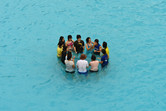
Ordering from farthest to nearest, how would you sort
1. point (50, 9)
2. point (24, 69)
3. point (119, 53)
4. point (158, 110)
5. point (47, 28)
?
point (50, 9), point (47, 28), point (119, 53), point (24, 69), point (158, 110)

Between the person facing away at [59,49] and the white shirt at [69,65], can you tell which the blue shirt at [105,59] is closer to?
the white shirt at [69,65]

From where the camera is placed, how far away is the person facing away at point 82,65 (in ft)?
37.4

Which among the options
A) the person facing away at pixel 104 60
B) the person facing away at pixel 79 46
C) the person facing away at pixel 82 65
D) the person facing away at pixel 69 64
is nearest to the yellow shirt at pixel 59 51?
the person facing away at pixel 79 46

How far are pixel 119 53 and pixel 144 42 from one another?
6.04 feet

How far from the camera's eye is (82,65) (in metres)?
11.4

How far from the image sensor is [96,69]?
38.7ft

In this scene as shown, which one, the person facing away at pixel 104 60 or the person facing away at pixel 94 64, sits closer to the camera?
the person facing away at pixel 94 64

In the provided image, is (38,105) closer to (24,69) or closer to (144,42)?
(24,69)

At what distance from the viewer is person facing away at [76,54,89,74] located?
11.4 m

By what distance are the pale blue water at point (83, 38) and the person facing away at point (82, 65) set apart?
34 cm

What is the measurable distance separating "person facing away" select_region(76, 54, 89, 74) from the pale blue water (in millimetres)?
343

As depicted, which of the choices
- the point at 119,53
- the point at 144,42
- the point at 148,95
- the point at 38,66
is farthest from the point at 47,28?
the point at 148,95

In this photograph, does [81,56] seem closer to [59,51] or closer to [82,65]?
[82,65]

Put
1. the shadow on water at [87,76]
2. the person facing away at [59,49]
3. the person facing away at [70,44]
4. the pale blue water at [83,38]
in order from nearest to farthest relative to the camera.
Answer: the pale blue water at [83,38]
the shadow on water at [87,76]
the person facing away at [59,49]
the person facing away at [70,44]
